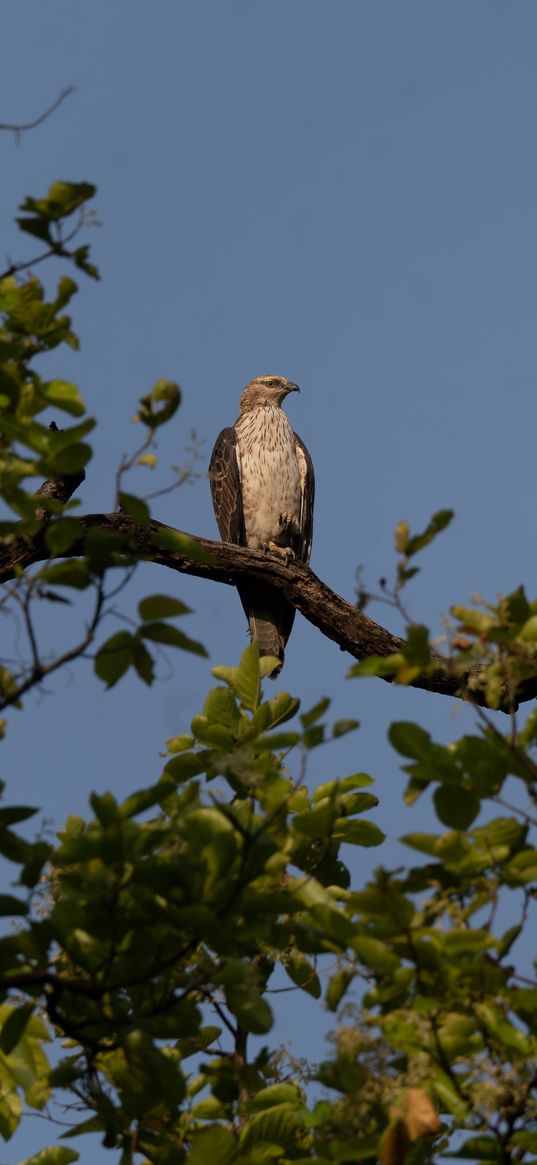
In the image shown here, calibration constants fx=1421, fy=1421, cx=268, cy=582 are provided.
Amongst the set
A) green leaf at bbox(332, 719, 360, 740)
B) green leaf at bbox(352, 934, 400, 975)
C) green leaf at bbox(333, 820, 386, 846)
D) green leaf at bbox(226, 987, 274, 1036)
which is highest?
green leaf at bbox(333, 820, 386, 846)

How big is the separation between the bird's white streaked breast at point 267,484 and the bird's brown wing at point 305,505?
69mm

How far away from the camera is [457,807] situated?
2.80 m

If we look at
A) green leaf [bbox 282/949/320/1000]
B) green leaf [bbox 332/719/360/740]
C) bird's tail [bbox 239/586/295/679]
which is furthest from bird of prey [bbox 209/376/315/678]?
green leaf [bbox 332/719/360/740]

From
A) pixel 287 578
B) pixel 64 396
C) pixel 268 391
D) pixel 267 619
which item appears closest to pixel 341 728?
pixel 64 396

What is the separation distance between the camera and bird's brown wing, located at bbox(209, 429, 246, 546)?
1055 centimetres

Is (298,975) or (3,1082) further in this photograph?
(298,975)

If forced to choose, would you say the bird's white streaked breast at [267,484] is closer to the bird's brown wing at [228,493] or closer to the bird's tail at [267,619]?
the bird's brown wing at [228,493]

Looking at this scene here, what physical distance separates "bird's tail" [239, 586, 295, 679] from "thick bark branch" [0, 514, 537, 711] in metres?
1.95

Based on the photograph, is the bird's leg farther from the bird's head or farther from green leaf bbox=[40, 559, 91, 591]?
green leaf bbox=[40, 559, 91, 591]

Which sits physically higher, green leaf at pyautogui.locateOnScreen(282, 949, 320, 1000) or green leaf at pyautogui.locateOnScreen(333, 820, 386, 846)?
green leaf at pyautogui.locateOnScreen(333, 820, 386, 846)

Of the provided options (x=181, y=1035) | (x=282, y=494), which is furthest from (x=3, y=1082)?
(x=282, y=494)

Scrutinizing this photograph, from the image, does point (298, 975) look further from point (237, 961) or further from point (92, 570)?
point (92, 570)

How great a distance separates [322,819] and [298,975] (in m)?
0.96

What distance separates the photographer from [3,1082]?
127 inches
